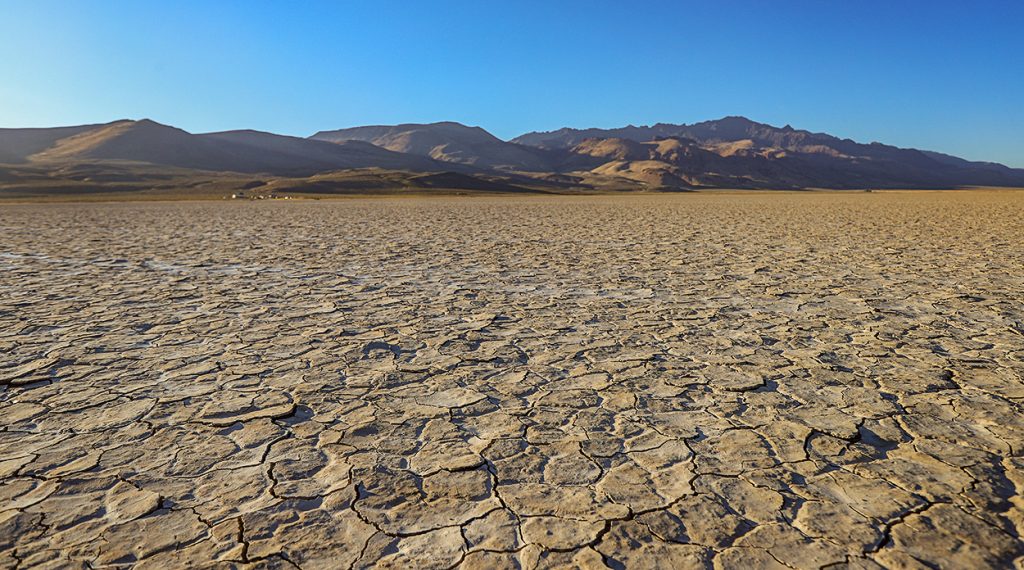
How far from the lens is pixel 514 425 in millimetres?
2562

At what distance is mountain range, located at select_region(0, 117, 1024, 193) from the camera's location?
49000 mm

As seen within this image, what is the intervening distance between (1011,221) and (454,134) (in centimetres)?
15161

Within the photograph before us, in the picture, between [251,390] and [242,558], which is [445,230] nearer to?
[251,390]

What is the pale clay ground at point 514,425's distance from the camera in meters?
1.75

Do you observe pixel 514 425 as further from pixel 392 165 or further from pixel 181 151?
A: pixel 392 165

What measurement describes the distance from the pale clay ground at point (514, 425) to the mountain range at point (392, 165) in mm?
39993

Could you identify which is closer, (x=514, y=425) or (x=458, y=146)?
(x=514, y=425)

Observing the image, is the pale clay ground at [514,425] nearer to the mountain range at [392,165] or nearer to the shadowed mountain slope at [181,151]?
the mountain range at [392,165]

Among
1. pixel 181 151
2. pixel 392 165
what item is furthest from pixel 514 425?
pixel 392 165

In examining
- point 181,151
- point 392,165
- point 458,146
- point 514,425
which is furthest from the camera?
point 458,146

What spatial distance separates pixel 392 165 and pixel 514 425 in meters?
104

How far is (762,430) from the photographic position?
247 cm

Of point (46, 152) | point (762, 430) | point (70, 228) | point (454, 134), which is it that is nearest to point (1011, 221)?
point (762, 430)

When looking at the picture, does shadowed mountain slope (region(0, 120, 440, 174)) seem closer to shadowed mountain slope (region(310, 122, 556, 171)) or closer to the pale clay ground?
shadowed mountain slope (region(310, 122, 556, 171))
